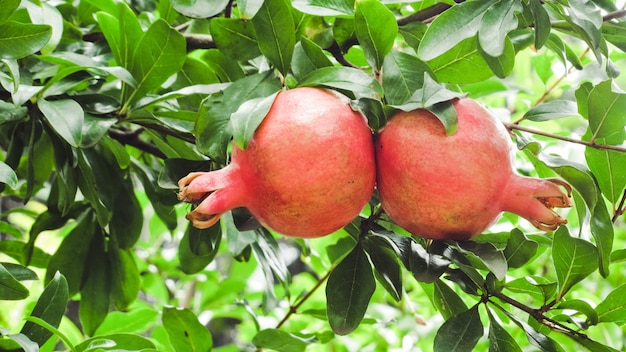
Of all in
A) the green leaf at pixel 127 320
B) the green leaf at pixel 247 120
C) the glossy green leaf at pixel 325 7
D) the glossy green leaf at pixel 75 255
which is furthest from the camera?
the green leaf at pixel 127 320

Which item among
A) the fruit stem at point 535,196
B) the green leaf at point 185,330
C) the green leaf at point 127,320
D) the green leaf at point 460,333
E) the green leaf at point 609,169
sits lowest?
the green leaf at point 127,320

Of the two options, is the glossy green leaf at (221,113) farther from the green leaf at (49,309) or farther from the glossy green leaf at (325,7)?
the green leaf at (49,309)

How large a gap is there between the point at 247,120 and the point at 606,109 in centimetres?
35

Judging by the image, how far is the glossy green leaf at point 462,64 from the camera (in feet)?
2.21

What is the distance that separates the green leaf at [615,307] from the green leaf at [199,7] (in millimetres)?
492

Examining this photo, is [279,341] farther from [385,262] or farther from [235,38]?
[235,38]

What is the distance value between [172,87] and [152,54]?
118 mm

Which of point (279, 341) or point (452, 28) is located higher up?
point (452, 28)

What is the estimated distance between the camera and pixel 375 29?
24.0 inches

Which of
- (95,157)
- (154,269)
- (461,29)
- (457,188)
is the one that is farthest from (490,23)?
(154,269)

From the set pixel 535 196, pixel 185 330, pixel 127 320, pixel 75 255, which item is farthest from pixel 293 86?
pixel 127 320

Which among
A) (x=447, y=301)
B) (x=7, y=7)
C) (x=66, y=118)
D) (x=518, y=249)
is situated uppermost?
(x=7, y=7)

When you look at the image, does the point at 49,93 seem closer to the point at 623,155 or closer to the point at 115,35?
the point at 115,35

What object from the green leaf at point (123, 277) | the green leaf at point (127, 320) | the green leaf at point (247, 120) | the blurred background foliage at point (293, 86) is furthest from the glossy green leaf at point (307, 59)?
the green leaf at point (127, 320)
